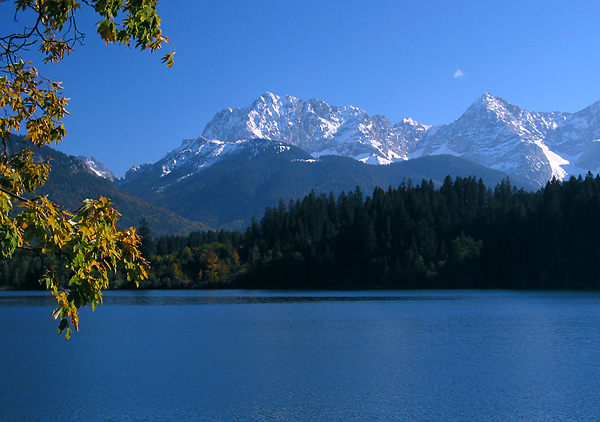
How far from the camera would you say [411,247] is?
6038 inches

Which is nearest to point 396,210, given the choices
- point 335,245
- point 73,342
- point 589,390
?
point 335,245

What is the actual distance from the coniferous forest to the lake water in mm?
78474

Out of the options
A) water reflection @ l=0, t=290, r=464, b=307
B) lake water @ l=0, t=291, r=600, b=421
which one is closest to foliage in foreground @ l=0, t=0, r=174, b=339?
lake water @ l=0, t=291, r=600, b=421

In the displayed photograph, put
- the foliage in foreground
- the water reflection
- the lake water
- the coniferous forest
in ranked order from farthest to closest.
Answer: the coniferous forest → the water reflection → the lake water → the foliage in foreground

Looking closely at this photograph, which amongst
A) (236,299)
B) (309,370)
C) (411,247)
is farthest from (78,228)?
(411,247)

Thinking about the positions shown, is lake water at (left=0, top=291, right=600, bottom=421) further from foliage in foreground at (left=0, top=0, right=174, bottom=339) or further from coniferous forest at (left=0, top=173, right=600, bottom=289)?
coniferous forest at (left=0, top=173, right=600, bottom=289)

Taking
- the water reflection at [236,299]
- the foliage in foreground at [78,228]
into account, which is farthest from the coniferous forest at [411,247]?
the foliage in foreground at [78,228]

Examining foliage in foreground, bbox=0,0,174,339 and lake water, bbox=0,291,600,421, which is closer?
foliage in foreground, bbox=0,0,174,339

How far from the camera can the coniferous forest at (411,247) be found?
138000 mm

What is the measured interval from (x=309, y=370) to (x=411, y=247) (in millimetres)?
120901

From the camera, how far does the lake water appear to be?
1048 inches

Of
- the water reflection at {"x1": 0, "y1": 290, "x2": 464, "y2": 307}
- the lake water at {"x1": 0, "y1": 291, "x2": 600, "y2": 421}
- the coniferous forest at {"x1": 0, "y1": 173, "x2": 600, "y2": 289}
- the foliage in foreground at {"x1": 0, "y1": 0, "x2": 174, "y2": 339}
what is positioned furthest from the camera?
the coniferous forest at {"x1": 0, "y1": 173, "x2": 600, "y2": 289}

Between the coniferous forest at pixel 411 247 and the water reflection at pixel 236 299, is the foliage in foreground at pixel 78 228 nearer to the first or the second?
the water reflection at pixel 236 299

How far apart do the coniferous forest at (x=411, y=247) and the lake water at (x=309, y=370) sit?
3090 inches
